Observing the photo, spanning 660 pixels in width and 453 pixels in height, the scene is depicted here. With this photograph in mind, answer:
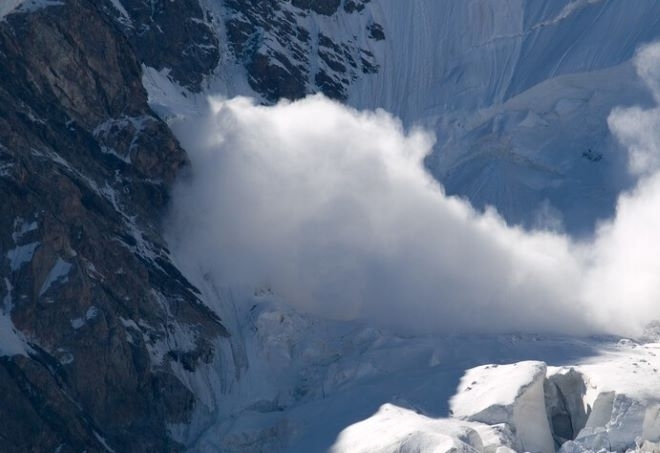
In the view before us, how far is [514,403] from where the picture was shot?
107 meters

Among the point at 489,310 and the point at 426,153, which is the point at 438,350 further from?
the point at 426,153

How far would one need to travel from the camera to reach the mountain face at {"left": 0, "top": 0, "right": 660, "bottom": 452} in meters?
113

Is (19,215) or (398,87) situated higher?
(398,87)

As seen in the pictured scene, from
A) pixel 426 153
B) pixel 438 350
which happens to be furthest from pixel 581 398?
pixel 426 153

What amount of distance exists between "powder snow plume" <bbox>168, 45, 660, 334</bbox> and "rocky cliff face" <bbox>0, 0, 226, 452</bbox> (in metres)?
2.97

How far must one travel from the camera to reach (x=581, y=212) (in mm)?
128125

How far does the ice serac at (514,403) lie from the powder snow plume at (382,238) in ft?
30.6

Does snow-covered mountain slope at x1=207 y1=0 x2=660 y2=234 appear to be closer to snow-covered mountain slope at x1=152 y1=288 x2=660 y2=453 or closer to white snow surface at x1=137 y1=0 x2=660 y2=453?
white snow surface at x1=137 y1=0 x2=660 y2=453

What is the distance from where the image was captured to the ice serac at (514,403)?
106 meters

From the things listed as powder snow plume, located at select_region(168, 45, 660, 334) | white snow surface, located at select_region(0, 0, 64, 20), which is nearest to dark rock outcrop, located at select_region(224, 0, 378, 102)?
powder snow plume, located at select_region(168, 45, 660, 334)

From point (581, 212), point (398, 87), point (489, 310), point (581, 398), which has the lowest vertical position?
point (581, 398)

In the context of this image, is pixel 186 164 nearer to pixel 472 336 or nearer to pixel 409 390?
pixel 472 336

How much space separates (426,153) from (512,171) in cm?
465

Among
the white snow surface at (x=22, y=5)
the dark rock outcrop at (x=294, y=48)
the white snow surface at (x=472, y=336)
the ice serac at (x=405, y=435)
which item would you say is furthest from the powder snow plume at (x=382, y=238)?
the ice serac at (x=405, y=435)
